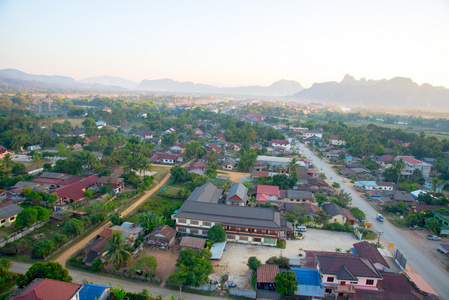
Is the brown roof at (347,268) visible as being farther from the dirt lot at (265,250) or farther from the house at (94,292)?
the house at (94,292)

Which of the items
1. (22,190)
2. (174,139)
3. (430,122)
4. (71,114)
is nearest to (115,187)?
(22,190)

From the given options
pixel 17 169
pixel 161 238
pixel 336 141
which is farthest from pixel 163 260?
pixel 336 141

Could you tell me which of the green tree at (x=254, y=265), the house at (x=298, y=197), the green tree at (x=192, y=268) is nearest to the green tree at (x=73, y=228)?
the green tree at (x=192, y=268)

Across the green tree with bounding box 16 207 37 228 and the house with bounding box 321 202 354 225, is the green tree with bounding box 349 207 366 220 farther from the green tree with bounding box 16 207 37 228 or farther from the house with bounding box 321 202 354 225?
the green tree with bounding box 16 207 37 228

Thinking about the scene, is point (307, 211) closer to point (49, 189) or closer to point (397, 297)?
point (397, 297)

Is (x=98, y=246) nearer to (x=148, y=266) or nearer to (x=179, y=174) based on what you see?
(x=148, y=266)

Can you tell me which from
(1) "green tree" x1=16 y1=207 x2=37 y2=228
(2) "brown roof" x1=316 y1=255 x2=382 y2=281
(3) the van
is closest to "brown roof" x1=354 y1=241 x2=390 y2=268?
(2) "brown roof" x1=316 y1=255 x2=382 y2=281
